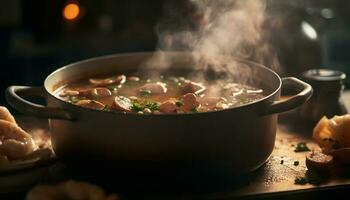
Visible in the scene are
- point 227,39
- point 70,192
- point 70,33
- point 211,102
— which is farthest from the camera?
point 70,33

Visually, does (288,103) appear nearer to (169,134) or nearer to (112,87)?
(169,134)

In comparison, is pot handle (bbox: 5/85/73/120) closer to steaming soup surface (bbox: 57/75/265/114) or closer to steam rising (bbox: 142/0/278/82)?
steaming soup surface (bbox: 57/75/265/114)

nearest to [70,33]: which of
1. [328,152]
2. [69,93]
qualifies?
[69,93]

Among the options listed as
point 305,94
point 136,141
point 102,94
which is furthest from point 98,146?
point 305,94

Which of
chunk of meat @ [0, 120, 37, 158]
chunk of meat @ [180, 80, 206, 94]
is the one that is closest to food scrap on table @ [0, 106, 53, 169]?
chunk of meat @ [0, 120, 37, 158]

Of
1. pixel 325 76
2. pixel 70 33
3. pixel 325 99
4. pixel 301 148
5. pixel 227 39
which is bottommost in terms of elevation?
pixel 70 33

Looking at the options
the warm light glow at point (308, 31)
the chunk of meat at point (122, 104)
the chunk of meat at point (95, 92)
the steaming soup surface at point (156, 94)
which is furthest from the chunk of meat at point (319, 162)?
the warm light glow at point (308, 31)

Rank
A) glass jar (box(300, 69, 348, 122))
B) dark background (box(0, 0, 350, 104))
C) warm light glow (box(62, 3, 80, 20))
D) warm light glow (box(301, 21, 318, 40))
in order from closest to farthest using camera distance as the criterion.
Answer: glass jar (box(300, 69, 348, 122)) < warm light glow (box(301, 21, 318, 40)) < dark background (box(0, 0, 350, 104)) < warm light glow (box(62, 3, 80, 20))

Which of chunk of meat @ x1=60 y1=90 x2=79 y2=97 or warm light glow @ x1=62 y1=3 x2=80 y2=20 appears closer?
chunk of meat @ x1=60 y1=90 x2=79 y2=97
